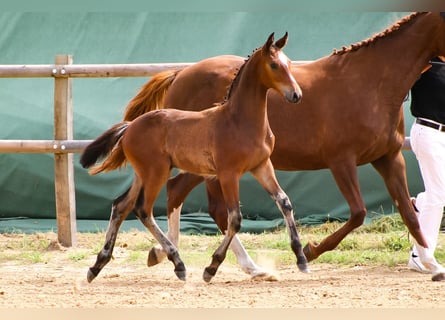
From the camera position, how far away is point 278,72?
4035mm

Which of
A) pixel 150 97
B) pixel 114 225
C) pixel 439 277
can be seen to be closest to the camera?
pixel 114 225

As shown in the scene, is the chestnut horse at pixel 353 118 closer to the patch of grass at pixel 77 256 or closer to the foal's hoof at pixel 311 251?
the foal's hoof at pixel 311 251

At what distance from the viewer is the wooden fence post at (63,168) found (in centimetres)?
672

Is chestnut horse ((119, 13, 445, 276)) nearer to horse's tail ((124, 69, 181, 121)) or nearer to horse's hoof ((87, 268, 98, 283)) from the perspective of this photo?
horse's tail ((124, 69, 181, 121))

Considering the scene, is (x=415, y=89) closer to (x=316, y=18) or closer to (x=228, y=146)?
(x=228, y=146)

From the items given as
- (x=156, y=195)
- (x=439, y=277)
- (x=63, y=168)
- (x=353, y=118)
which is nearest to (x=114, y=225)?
(x=156, y=195)

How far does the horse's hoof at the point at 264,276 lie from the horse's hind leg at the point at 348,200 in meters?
0.39

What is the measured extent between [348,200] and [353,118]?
1.87 ft

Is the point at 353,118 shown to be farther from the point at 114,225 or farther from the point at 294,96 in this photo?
the point at 114,225

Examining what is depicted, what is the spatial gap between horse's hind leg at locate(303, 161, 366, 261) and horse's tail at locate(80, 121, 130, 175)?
147cm

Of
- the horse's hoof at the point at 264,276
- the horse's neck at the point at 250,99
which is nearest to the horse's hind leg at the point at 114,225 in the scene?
the horse's neck at the point at 250,99

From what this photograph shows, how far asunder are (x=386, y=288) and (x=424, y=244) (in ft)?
2.65

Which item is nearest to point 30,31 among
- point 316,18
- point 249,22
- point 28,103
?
point 28,103

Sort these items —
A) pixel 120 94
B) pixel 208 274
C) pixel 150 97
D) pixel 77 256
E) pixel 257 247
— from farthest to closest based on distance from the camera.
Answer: pixel 120 94 < pixel 257 247 < pixel 77 256 < pixel 150 97 < pixel 208 274
